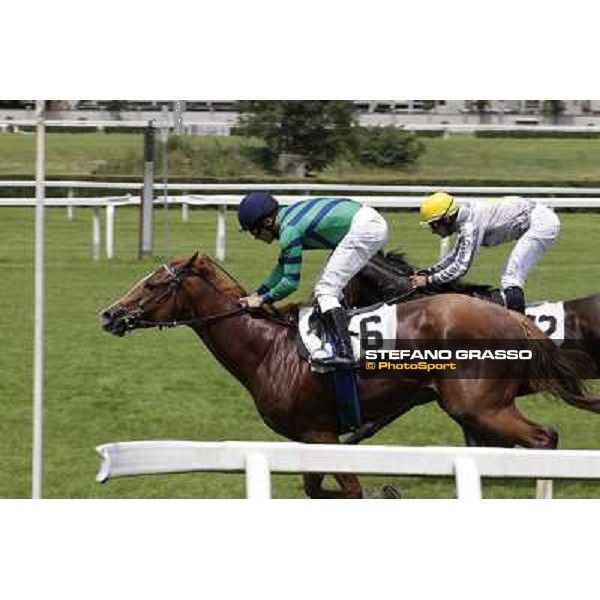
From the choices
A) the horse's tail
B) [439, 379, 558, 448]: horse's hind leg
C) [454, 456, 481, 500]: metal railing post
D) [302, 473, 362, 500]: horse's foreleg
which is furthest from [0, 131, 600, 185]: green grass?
[454, 456, 481, 500]: metal railing post

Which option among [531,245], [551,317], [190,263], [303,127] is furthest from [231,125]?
[551,317]

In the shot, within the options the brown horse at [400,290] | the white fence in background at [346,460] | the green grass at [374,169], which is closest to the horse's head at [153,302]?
the green grass at [374,169]

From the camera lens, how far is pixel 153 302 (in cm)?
623

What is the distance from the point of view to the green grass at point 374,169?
6.09 metres

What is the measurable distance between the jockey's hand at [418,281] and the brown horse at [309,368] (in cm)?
11

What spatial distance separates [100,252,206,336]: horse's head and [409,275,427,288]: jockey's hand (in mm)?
784

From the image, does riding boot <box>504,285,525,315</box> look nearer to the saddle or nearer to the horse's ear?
the saddle

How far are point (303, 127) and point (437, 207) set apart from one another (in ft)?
1.90

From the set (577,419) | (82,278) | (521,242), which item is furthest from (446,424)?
(82,278)

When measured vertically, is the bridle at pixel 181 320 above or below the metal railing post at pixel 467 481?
above

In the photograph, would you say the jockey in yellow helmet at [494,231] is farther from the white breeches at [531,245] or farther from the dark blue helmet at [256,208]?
the dark blue helmet at [256,208]

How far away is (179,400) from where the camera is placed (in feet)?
20.9
